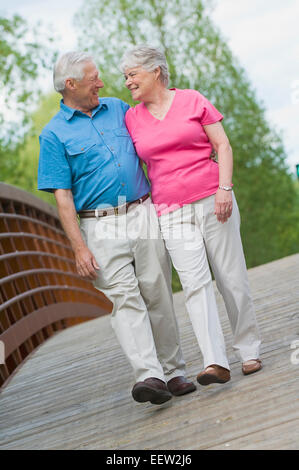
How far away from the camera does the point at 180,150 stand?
337 cm

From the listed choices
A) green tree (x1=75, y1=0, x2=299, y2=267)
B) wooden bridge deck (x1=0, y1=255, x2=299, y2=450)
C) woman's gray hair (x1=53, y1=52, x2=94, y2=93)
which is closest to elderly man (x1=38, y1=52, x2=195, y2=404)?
woman's gray hair (x1=53, y1=52, x2=94, y2=93)

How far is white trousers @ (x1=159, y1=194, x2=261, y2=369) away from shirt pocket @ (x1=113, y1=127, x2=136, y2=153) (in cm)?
33

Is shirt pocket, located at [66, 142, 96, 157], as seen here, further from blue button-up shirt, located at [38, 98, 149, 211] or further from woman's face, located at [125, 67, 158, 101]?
woman's face, located at [125, 67, 158, 101]

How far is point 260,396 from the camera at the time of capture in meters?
3.04

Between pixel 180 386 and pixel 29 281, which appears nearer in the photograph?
pixel 180 386

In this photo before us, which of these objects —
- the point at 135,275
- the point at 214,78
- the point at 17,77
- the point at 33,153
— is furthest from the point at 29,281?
the point at 33,153

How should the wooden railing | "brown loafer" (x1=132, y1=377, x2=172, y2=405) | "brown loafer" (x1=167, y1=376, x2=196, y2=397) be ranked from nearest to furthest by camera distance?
"brown loafer" (x1=132, y1=377, x2=172, y2=405) → "brown loafer" (x1=167, y1=376, x2=196, y2=397) → the wooden railing

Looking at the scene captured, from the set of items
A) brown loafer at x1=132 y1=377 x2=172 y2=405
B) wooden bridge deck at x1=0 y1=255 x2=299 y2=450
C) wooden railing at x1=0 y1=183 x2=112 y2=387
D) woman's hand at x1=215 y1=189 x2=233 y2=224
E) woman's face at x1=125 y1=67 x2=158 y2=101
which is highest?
woman's face at x1=125 y1=67 x2=158 y2=101

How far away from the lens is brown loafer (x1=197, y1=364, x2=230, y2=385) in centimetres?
319

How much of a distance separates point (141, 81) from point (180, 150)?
0.34 m

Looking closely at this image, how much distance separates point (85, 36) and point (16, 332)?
51.9 feet

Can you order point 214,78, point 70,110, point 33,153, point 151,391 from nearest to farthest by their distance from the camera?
1. point 151,391
2. point 70,110
3. point 214,78
4. point 33,153

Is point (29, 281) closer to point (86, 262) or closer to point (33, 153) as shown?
point (86, 262)

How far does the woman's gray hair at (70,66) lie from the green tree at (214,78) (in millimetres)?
16731
